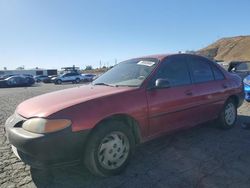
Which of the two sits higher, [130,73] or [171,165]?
[130,73]

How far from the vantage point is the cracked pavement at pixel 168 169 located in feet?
10.4

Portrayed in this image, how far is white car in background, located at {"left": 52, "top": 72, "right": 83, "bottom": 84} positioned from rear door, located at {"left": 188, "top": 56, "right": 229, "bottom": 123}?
3045 centimetres

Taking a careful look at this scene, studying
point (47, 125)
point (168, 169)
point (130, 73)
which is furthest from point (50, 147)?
point (130, 73)

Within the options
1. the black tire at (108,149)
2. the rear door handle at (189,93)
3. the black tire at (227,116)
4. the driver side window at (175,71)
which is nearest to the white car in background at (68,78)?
the black tire at (227,116)

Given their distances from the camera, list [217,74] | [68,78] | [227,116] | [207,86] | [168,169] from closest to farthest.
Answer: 1. [168,169]
2. [207,86]
3. [217,74]
4. [227,116]
5. [68,78]

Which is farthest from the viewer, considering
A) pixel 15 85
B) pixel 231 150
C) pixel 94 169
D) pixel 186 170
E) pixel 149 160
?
pixel 15 85

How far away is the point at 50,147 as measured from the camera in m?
2.81

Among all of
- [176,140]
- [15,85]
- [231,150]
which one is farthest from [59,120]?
[15,85]

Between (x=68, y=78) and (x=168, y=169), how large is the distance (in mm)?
32297

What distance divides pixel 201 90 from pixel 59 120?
279 cm

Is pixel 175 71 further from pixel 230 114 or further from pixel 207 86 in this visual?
pixel 230 114

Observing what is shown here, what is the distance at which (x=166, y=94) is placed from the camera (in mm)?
3920

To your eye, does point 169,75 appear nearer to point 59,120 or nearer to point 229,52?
point 59,120

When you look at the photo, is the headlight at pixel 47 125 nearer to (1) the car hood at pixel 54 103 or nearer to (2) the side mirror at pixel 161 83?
(1) the car hood at pixel 54 103
